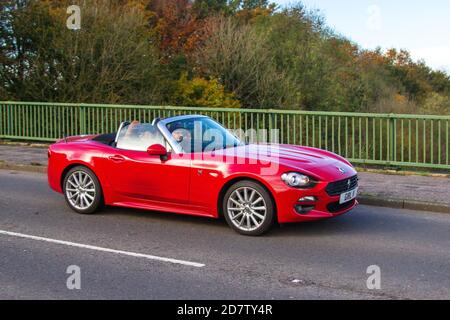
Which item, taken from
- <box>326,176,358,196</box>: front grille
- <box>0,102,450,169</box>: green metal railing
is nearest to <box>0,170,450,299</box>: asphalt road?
<box>326,176,358,196</box>: front grille

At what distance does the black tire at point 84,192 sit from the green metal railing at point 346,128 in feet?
14.7

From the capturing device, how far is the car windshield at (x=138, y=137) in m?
8.84

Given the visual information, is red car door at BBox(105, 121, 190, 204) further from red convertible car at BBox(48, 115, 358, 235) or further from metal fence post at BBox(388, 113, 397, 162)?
metal fence post at BBox(388, 113, 397, 162)

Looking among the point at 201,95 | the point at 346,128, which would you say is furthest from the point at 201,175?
the point at 201,95

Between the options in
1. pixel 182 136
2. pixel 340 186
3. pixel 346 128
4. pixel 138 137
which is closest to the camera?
pixel 340 186

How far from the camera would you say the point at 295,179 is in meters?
7.79

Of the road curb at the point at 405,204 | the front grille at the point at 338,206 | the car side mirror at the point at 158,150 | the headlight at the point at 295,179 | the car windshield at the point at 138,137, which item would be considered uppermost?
the car windshield at the point at 138,137

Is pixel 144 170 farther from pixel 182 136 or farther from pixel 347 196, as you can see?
pixel 347 196

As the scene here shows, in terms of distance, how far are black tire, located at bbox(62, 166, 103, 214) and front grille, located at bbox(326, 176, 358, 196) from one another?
10.7 feet

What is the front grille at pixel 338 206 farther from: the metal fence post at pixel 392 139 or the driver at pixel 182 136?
the metal fence post at pixel 392 139

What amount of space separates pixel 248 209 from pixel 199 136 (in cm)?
150

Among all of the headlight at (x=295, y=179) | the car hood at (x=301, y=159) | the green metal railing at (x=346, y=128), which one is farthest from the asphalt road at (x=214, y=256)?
the green metal railing at (x=346, y=128)

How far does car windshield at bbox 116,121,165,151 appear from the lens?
884 cm

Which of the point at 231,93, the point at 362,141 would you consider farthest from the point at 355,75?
the point at 362,141
